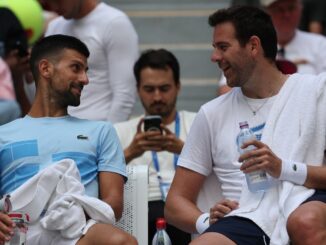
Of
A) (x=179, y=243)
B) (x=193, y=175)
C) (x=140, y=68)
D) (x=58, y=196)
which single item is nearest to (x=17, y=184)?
(x=58, y=196)

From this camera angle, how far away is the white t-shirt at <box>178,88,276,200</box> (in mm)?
4668

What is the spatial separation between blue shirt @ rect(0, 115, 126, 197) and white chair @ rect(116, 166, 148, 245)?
0.52 ft

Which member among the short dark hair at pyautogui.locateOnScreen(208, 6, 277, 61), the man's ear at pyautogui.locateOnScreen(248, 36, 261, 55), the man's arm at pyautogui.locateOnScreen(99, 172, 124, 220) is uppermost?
the short dark hair at pyautogui.locateOnScreen(208, 6, 277, 61)

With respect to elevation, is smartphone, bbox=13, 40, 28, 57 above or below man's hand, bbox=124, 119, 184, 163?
above

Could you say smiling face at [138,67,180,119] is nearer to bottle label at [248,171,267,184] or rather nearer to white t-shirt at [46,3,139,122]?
white t-shirt at [46,3,139,122]

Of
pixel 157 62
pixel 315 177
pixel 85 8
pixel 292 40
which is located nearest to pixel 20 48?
pixel 85 8

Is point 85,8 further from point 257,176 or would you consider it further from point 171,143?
point 257,176

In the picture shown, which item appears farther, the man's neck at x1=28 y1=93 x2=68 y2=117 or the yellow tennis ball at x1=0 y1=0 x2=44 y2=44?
the yellow tennis ball at x1=0 y1=0 x2=44 y2=44

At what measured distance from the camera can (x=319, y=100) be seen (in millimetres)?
4562

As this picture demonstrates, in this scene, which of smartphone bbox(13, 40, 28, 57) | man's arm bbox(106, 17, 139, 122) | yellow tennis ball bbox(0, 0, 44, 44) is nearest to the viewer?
man's arm bbox(106, 17, 139, 122)

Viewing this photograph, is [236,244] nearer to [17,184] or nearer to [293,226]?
[293,226]

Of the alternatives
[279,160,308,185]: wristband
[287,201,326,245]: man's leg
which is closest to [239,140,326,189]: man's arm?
[279,160,308,185]: wristband

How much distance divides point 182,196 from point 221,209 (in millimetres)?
324

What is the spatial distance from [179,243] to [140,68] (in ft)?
3.84
